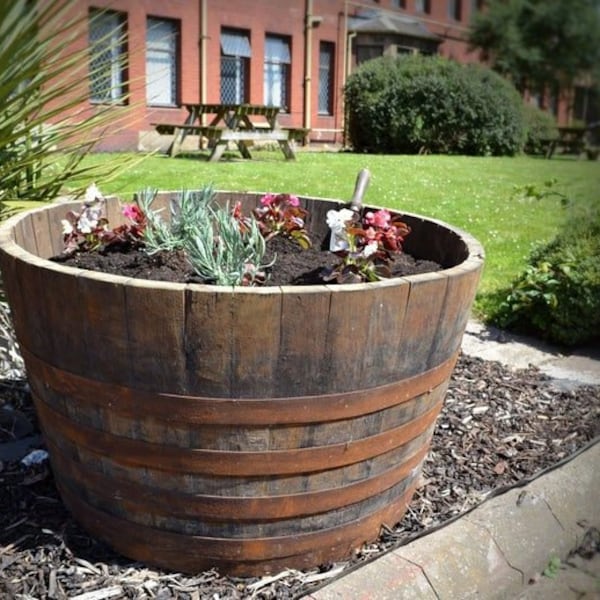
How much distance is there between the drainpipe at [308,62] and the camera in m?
24.8

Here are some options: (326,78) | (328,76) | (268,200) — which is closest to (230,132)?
(268,200)

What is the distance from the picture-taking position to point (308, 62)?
82.6 ft

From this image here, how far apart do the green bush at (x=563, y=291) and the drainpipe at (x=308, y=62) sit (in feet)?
68.9

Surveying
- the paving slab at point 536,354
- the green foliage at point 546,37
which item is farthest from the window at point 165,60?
the green foliage at point 546,37

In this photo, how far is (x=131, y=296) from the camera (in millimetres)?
1896

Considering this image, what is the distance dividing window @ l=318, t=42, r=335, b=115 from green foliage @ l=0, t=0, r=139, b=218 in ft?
78.2

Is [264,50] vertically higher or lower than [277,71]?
higher

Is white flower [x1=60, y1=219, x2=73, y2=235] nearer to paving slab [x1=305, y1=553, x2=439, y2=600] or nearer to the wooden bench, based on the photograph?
paving slab [x1=305, y1=553, x2=439, y2=600]

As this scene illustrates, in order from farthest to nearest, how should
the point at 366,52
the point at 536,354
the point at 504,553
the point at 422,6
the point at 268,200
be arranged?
the point at 422,6 → the point at 366,52 → the point at 536,354 → the point at 268,200 → the point at 504,553

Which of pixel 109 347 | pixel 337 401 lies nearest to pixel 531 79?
pixel 337 401

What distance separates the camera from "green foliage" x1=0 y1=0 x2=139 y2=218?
2.63m

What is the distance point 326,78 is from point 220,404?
26.2m

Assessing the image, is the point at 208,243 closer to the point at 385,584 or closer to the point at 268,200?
the point at 268,200

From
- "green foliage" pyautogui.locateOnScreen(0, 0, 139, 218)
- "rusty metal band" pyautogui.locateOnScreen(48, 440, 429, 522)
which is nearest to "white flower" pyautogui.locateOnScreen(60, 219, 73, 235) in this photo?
"green foliage" pyautogui.locateOnScreen(0, 0, 139, 218)
